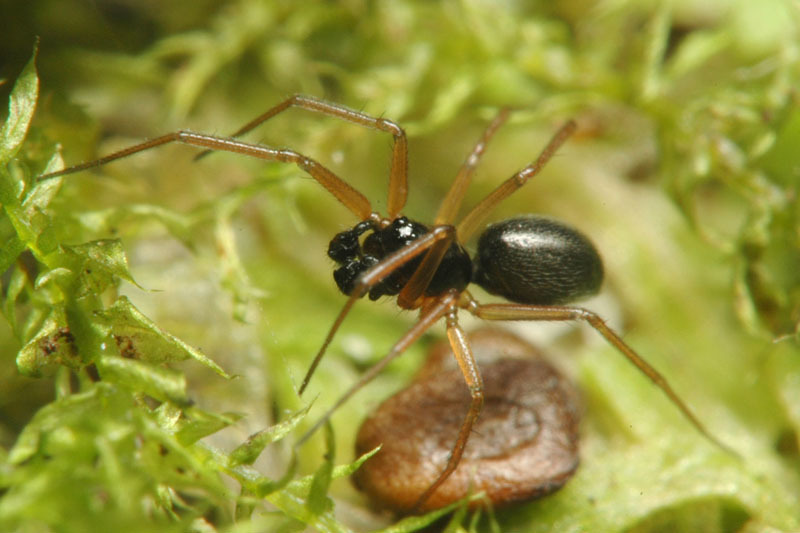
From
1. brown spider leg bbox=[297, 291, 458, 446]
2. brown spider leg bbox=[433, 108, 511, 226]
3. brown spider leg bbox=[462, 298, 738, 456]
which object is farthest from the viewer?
brown spider leg bbox=[433, 108, 511, 226]

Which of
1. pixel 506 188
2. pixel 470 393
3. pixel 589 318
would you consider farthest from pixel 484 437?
pixel 506 188

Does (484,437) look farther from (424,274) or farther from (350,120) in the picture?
(350,120)

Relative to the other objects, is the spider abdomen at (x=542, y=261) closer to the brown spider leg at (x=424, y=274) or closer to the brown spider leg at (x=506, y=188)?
the brown spider leg at (x=506, y=188)

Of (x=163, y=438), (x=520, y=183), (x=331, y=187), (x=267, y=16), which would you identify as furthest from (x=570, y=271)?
(x=267, y=16)

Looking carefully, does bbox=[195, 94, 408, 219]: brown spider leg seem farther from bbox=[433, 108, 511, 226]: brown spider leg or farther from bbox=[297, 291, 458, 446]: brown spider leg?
bbox=[297, 291, 458, 446]: brown spider leg

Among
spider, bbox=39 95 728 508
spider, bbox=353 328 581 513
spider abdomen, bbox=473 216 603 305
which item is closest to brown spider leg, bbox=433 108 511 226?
spider, bbox=39 95 728 508

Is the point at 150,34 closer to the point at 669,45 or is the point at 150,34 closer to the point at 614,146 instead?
the point at 614,146

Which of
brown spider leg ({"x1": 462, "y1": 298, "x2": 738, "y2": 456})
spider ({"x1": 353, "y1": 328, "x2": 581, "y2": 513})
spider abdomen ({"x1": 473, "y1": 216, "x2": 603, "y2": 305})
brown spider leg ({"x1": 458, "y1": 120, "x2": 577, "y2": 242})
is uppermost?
brown spider leg ({"x1": 458, "y1": 120, "x2": 577, "y2": 242})

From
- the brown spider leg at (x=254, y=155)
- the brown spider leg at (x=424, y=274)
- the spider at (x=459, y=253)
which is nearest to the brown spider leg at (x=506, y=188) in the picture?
the spider at (x=459, y=253)
